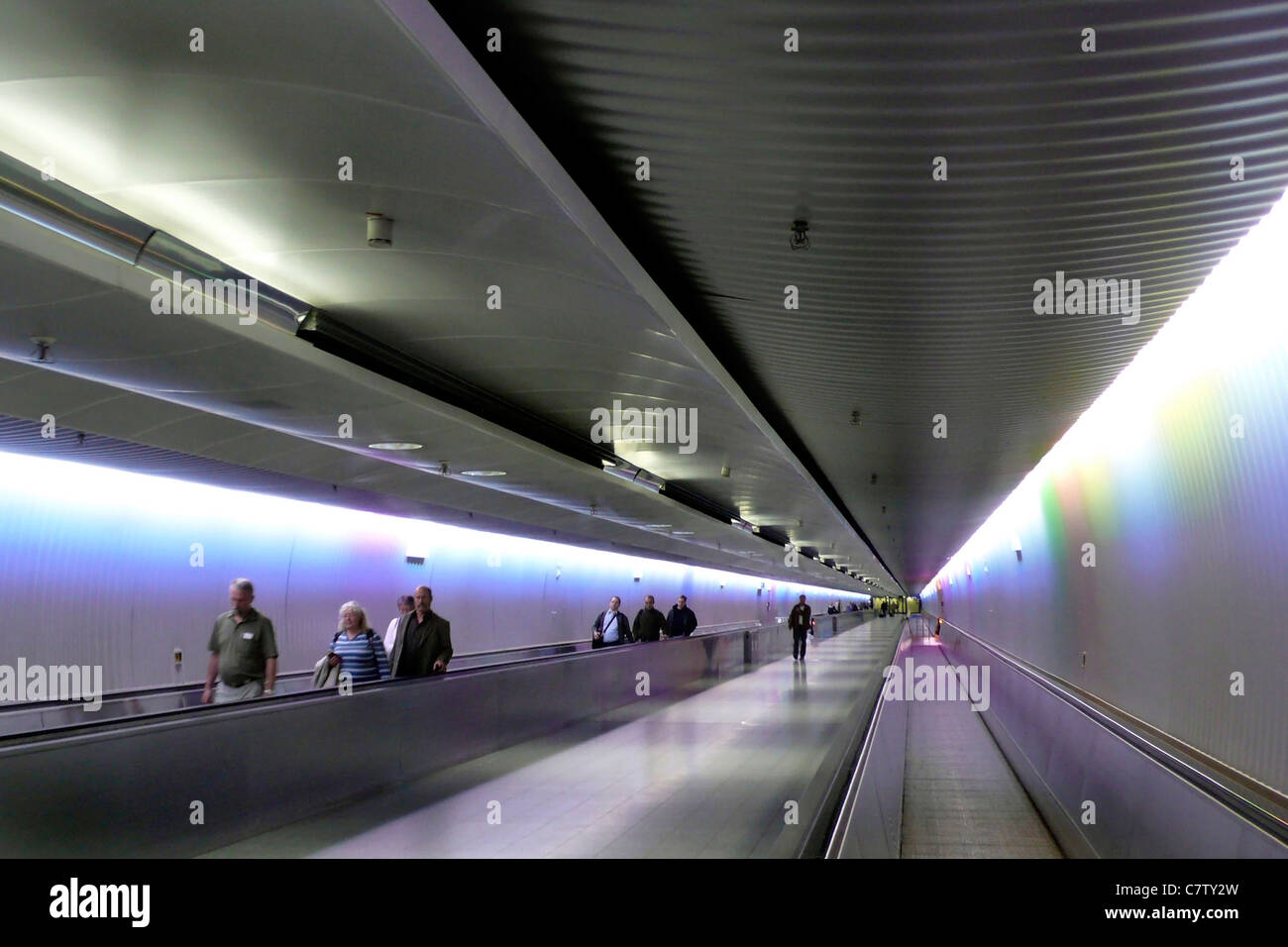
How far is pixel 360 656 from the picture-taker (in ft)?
29.6

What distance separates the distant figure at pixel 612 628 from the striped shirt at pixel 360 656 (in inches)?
332

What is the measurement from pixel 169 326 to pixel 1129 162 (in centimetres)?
563

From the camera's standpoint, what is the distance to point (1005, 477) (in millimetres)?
16812

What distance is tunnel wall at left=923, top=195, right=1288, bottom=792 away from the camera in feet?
19.1

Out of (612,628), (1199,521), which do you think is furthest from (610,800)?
(612,628)

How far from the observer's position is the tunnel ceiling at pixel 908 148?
3791 mm

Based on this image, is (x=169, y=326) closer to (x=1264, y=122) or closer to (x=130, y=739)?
(x=130, y=739)

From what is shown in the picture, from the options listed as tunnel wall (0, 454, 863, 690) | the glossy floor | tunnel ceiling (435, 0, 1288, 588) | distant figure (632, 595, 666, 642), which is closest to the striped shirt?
the glossy floor

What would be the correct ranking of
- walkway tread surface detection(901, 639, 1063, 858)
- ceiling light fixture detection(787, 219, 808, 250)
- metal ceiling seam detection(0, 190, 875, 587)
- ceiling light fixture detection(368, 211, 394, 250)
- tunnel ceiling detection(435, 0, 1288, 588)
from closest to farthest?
tunnel ceiling detection(435, 0, 1288, 588), metal ceiling seam detection(0, 190, 875, 587), ceiling light fixture detection(368, 211, 394, 250), ceiling light fixture detection(787, 219, 808, 250), walkway tread surface detection(901, 639, 1063, 858)

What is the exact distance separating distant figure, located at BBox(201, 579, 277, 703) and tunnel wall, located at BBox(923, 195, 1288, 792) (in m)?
7.16

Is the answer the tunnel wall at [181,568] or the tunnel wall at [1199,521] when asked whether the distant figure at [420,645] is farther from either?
the tunnel wall at [1199,521]

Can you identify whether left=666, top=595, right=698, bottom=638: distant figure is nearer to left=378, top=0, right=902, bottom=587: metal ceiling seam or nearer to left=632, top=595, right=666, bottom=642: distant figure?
left=632, top=595, right=666, bottom=642: distant figure

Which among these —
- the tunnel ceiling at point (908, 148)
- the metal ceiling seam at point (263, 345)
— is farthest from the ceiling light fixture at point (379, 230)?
the metal ceiling seam at point (263, 345)

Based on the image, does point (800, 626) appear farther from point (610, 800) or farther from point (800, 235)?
point (800, 235)
